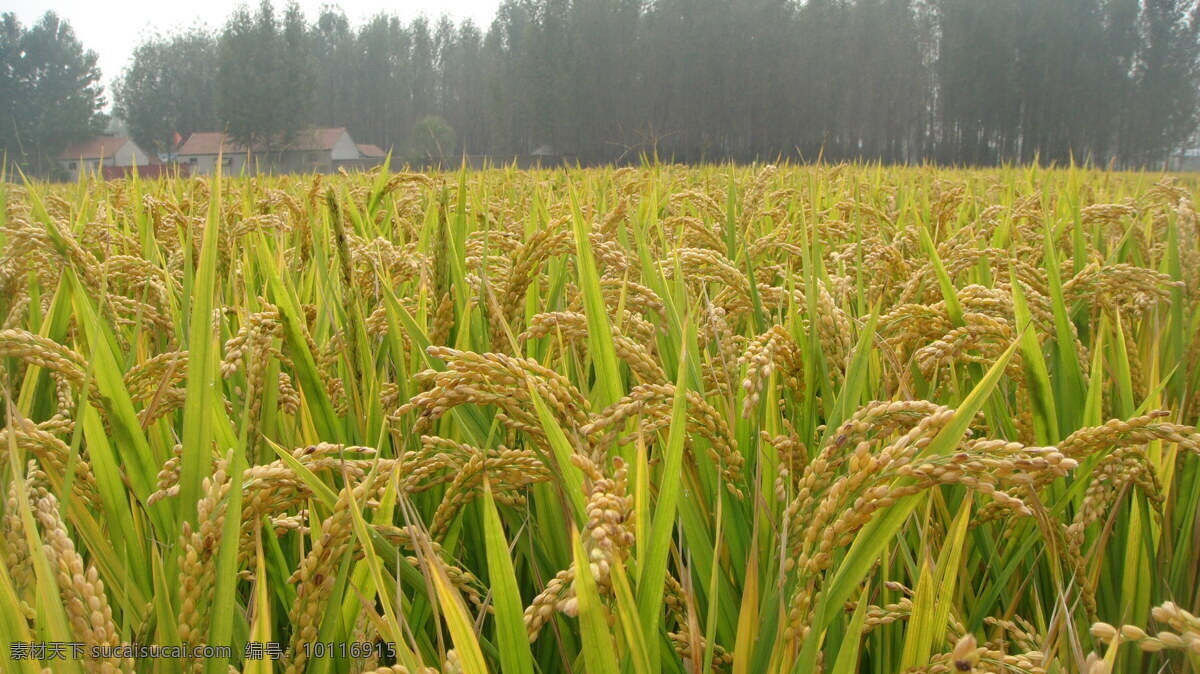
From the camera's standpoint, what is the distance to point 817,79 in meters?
51.9

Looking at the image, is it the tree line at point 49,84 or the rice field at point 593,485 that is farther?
the tree line at point 49,84

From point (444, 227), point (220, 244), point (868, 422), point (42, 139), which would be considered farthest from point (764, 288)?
point (42, 139)

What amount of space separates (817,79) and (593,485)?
56.3m

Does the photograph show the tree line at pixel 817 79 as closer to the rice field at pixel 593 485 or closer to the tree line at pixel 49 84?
the tree line at pixel 49 84

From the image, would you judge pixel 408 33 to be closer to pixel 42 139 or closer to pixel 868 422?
pixel 42 139

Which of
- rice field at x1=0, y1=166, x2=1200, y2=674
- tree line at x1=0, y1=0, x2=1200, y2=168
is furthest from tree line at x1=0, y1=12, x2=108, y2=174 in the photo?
rice field at x1=0, y1=166, x2=1200, y2=674

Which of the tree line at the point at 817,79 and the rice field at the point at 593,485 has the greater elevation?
the tree line at the point at 817,79

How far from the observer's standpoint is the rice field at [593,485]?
634 millimetres

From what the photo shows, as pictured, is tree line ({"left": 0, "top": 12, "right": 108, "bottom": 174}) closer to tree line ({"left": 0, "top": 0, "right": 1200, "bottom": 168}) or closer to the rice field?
tree line ({"left": 0, "top": 0, "right": 1200, "bottom": 168})

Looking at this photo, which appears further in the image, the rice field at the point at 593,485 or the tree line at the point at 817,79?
the tree line at the point at 817,79

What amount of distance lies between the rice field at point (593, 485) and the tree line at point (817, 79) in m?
44.2

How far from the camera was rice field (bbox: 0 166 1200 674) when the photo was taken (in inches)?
25.0

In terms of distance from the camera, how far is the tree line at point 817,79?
47.4 m

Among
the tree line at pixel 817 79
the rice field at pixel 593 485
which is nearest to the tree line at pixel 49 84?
the tree line at pixel 817 79
